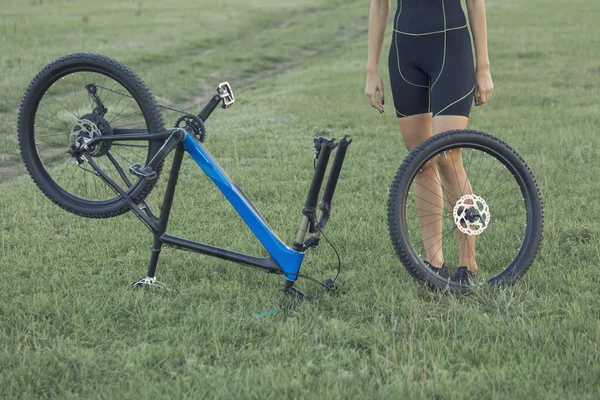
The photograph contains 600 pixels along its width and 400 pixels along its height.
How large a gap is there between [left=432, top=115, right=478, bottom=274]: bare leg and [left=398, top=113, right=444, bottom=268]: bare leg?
8 centimetres

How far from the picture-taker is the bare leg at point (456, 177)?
4527mm

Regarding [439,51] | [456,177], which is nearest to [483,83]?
[439,51]

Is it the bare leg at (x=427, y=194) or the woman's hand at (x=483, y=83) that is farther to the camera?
the bare leg at (x=427, y=194)

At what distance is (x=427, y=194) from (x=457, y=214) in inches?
14.3

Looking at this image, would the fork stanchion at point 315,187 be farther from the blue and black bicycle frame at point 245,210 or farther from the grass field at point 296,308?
the grass field at point 296,308

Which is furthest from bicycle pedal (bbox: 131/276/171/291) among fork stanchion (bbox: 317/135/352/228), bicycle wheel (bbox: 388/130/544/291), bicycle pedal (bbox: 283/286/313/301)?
bicycle wheel (bbox: 388/130/544/291)

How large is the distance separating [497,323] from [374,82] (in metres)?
1.77

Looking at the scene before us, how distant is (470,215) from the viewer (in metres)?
4.45

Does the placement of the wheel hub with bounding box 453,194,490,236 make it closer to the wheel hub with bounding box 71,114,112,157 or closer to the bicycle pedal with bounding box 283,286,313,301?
the bicycle pedal with bounding box 283,286,313,301

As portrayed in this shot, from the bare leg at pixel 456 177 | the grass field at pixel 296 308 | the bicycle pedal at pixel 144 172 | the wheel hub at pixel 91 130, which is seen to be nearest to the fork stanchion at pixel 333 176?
the grass field at pixel 296 308

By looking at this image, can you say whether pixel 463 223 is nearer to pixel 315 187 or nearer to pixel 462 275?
pixel 462 275

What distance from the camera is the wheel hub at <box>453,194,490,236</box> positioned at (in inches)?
174

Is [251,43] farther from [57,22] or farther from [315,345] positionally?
[315,345]

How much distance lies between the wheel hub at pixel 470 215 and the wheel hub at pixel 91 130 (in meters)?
2.19
